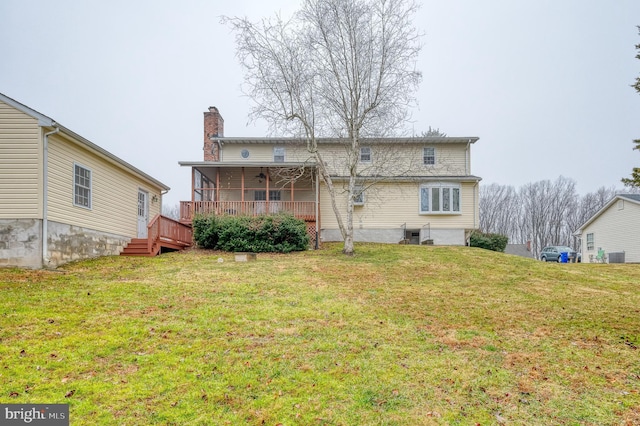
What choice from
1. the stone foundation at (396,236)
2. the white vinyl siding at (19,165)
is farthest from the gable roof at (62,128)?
the stone foundation at (396,236)

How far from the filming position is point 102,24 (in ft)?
72.6

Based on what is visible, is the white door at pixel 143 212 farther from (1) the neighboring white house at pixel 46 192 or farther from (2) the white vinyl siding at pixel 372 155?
(2) the white vinyl siding at pixel 372 155

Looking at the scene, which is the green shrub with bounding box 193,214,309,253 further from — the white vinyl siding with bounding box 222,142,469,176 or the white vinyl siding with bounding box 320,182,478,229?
the white vinyl siding with bounding box 222,142,469,176

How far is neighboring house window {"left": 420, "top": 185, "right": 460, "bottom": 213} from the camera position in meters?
20.3

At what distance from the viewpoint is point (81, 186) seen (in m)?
12.3

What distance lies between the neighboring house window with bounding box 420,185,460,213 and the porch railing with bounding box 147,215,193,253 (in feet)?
39.8

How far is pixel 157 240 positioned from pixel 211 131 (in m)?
9.17

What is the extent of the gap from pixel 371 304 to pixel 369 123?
10.0 m

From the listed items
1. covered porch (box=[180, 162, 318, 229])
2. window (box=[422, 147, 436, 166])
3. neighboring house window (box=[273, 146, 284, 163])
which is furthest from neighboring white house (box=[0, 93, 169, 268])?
window (box=[422, 147, 436, 166])

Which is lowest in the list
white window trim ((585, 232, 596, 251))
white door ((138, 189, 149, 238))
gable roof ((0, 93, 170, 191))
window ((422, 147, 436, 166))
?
white window trim ((585, 232, 596, 251))

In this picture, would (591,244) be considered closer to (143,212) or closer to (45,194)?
(143,212)

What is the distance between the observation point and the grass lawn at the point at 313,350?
13.0 ft

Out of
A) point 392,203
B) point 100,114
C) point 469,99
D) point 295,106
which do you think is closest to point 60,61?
point 100,114

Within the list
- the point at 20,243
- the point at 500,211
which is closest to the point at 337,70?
the point at 20,243
